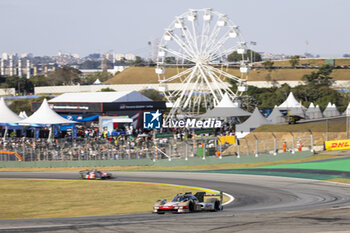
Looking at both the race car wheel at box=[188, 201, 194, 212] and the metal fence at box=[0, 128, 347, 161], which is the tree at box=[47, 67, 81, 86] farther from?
the race car wheel at box=[188, 201, 194, 212]

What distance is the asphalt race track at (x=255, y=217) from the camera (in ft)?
52.0

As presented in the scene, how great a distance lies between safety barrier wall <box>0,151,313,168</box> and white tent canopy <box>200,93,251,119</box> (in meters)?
21.4

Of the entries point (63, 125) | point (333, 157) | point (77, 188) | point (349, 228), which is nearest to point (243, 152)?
point (333, 157)

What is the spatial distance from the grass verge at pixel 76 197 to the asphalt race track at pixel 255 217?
334cm

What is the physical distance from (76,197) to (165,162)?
616 inches

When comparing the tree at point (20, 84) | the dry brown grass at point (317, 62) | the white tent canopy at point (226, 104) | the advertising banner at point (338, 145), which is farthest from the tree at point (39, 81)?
the advertising banner at point (338, 145)

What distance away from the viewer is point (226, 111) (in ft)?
216

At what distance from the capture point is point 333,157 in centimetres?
4156

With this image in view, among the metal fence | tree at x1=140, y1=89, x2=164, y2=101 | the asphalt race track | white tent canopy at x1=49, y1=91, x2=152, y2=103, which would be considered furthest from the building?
the asphalt race track

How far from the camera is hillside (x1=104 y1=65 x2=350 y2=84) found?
509 feet

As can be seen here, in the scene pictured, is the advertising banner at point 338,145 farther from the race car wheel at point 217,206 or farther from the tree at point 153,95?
the tree at point 153,95

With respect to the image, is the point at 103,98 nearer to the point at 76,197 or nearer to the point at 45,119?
the point at 45,119

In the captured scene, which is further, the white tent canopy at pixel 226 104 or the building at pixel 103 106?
the building at pixel 103 106

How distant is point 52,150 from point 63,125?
11.6 m
